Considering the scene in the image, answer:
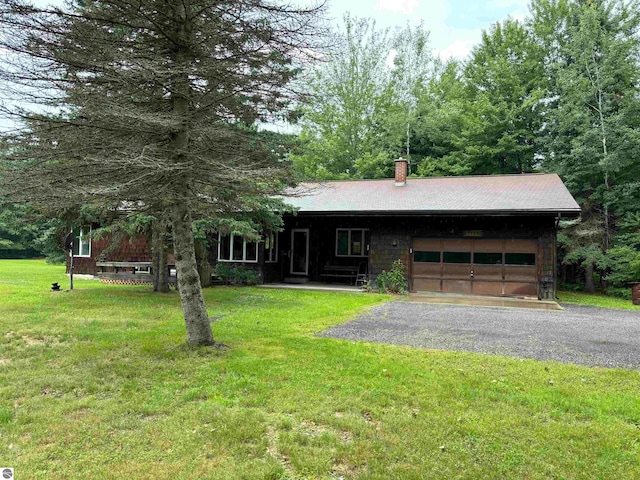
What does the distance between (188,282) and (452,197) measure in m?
10.7

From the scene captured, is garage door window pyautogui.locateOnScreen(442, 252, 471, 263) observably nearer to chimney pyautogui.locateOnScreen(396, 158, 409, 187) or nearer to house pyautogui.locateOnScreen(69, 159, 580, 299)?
house pyautogui.locateOnScreen(69, 159, 580, 299)

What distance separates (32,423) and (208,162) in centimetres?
319

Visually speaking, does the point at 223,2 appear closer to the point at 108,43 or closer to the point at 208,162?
the point at 108,43

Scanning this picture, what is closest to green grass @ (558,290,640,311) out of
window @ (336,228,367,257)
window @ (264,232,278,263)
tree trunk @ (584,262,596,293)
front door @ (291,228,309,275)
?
tree trunk @ (584,262,596,293)

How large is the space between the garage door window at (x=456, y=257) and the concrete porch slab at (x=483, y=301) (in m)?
1.10

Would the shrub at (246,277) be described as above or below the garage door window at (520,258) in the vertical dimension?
below

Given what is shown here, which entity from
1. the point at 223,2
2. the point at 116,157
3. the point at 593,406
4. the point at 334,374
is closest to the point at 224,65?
the point at 223,2

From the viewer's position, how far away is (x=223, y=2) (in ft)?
17.0

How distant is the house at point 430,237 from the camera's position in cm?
1264

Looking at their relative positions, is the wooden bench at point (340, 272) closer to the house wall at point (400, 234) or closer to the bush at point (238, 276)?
the house wall at point (400, 234)

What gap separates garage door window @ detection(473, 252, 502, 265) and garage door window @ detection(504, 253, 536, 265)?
0.20m

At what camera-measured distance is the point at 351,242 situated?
1631 cm

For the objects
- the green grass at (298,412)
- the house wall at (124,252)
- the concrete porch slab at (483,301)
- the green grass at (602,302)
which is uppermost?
the house wall at (124,252)

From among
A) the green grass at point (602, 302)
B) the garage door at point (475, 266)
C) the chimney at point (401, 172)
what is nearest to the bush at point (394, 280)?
the garage door at point (475, 266)
